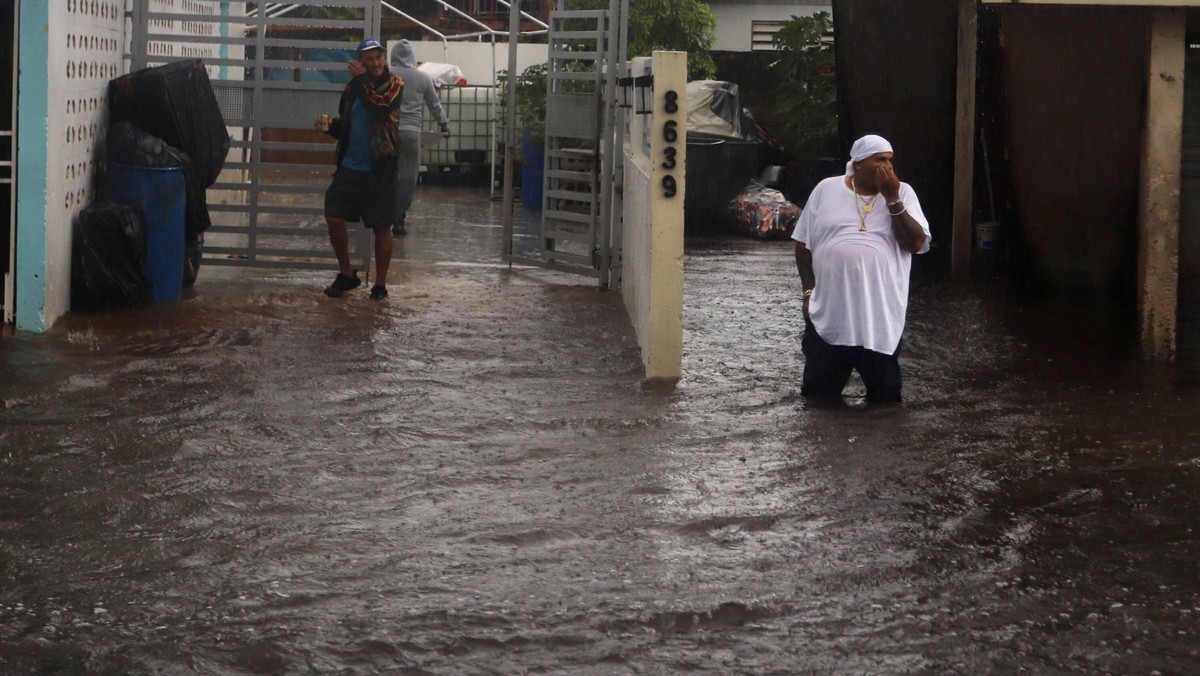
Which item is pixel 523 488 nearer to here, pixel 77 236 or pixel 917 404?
pixel 917 404

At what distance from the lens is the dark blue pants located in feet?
26.2

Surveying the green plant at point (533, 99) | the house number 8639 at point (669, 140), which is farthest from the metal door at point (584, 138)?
the green plant at point (533, 99)

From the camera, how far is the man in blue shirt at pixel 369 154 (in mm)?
11250

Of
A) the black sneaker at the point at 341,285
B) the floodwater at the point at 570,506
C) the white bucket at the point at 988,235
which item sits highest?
the white bucket at the point at 988,235

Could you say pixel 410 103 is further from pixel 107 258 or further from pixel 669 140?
pixel 669 140

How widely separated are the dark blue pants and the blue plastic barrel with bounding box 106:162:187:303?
4967 mm

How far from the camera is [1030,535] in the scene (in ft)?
19.0

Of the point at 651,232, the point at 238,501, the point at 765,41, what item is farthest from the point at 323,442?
the point at 765,41

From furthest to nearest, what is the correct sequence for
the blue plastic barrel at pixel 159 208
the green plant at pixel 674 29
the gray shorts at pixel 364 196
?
the green plant at pixel 674 29 < the gray shorts at pixel 364 196 < the blue plastic barrel at pixel 159 208

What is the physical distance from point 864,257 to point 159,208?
5.35 meters

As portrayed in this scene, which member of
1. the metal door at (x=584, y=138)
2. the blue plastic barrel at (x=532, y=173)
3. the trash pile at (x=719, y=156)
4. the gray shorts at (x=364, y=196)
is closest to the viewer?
the gray shorts at (x=364, y=196)

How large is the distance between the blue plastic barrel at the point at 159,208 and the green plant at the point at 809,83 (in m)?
9.82

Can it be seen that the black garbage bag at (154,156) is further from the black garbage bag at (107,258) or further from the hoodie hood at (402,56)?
the hoodie hood at (402,56)

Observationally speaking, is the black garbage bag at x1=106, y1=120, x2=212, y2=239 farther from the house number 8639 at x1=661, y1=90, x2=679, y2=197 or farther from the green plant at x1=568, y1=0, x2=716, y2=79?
the green plant at x1=568, y1=0, x2=716, y2=79
